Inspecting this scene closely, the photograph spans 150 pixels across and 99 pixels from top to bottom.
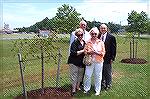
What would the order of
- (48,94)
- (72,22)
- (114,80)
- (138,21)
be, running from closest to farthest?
(48,94)
(114,80)
(72,22)
(138,21)

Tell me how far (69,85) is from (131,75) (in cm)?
287

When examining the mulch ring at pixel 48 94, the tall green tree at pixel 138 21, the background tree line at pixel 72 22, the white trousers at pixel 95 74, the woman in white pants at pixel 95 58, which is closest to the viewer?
the mulch ring at pixel 48 94

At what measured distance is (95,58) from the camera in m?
9.41

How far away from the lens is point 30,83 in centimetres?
1155

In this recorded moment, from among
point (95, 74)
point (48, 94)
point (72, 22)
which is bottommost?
point (48, 94)

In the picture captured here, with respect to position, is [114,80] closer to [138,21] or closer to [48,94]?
[48,94]

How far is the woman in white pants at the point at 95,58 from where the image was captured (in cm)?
927

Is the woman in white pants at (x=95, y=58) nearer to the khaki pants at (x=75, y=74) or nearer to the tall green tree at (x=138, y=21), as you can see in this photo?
the khaki pants at (x=75, y=74)

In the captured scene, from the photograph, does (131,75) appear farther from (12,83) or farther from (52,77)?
(12,83)

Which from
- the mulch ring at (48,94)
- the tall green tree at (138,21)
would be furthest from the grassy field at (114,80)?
the tall green tree at (138,21)

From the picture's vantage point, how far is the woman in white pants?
927 centimetres

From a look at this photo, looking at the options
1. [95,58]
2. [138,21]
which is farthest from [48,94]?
[138,21]

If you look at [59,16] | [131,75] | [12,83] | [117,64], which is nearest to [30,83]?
[12,83]

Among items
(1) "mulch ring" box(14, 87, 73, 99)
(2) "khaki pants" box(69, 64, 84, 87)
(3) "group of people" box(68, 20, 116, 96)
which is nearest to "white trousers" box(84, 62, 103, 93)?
(3) "group of people" box(68, 20, 116, 96)
